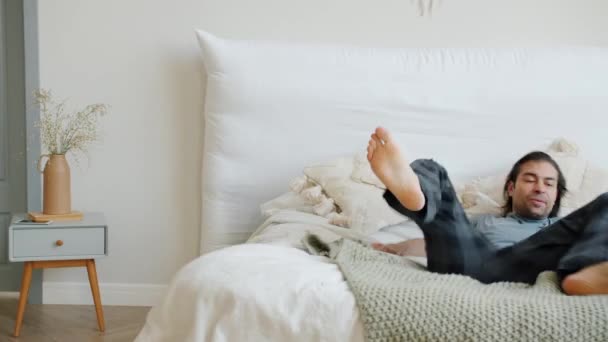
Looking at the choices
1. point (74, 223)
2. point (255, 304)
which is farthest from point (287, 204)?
point (255, 304)

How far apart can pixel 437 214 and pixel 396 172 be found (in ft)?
0.63

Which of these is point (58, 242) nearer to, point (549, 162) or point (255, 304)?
point (255, 304)

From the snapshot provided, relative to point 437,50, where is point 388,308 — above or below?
below

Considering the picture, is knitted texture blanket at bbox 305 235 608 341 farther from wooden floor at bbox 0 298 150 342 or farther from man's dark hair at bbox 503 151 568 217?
wooden floor at bbox 0 298 150 342

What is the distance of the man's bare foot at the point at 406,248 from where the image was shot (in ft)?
7.13

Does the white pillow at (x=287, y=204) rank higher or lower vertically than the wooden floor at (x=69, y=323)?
higher

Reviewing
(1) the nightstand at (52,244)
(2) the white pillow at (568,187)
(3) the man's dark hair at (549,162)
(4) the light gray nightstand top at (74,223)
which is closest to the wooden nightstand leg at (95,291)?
(1) the nightstand at (52,244)

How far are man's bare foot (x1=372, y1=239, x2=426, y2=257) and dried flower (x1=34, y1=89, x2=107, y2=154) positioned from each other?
143 cm

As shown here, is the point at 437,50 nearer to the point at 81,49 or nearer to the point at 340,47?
the point at 340,47

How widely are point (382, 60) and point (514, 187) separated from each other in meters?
0.86

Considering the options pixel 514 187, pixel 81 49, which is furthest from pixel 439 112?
pixel 81 49

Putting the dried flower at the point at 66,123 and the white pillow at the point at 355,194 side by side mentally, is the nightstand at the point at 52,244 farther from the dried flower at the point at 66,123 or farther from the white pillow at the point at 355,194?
the white pillow at the point at 355,194

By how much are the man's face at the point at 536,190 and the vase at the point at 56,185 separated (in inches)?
65.4

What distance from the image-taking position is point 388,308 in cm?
159
